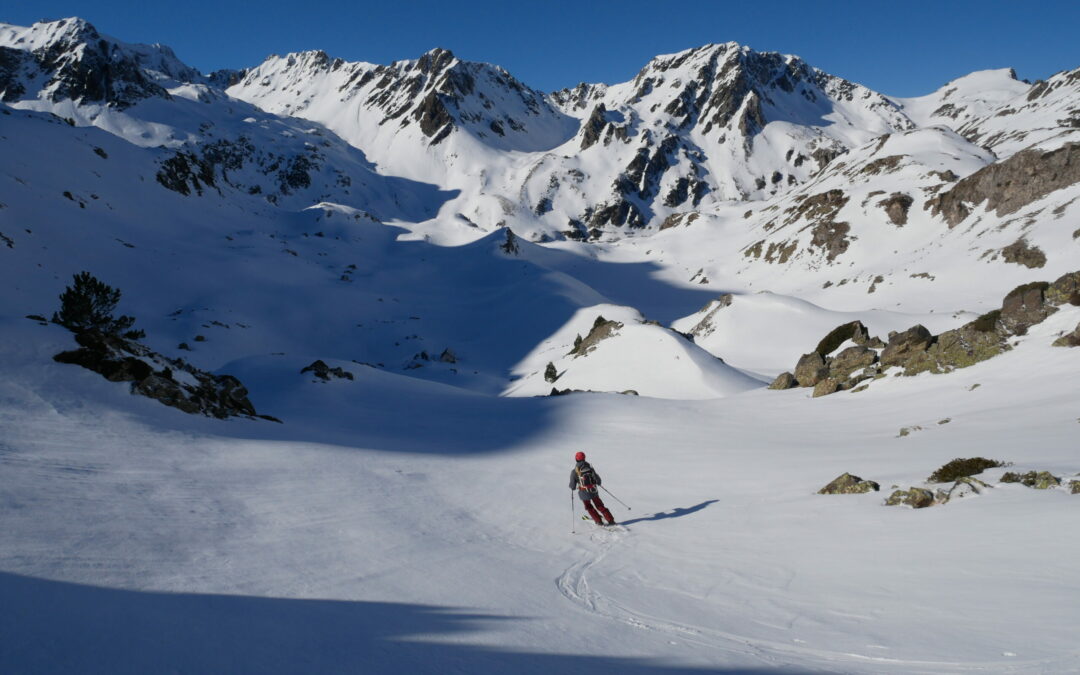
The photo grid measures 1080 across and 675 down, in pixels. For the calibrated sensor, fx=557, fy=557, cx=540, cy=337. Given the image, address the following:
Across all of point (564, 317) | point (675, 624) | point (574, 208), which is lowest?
point (675, 624)

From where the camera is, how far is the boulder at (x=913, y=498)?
9.25 metres

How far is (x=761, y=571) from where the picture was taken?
8016 mm

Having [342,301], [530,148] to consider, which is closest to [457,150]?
[530,148]

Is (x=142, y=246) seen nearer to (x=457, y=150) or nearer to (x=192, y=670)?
(x=192, y=670)

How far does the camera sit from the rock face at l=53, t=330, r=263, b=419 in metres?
14.5

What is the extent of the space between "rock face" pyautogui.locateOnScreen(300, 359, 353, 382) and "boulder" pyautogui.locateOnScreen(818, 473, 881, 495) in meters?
22.1

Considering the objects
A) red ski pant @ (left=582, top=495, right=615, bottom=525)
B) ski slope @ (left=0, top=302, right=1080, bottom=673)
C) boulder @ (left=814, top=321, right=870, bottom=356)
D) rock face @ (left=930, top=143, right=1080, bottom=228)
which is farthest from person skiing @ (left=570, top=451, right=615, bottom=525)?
rock face @ (left=930, top=143, right=1080, bottom=228)

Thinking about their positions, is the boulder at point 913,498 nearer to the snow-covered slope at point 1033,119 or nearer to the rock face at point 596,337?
the rock face at point 596,337

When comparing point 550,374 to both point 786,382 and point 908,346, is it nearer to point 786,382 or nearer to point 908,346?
point 786,382

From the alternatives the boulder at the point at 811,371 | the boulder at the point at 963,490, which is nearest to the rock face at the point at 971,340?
the boulder at the point at 811,371

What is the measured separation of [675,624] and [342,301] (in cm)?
6012

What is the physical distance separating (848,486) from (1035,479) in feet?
9.11

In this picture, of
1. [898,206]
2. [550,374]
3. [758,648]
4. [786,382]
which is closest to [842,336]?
[786,382]

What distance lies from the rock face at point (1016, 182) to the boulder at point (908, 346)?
45439mm
